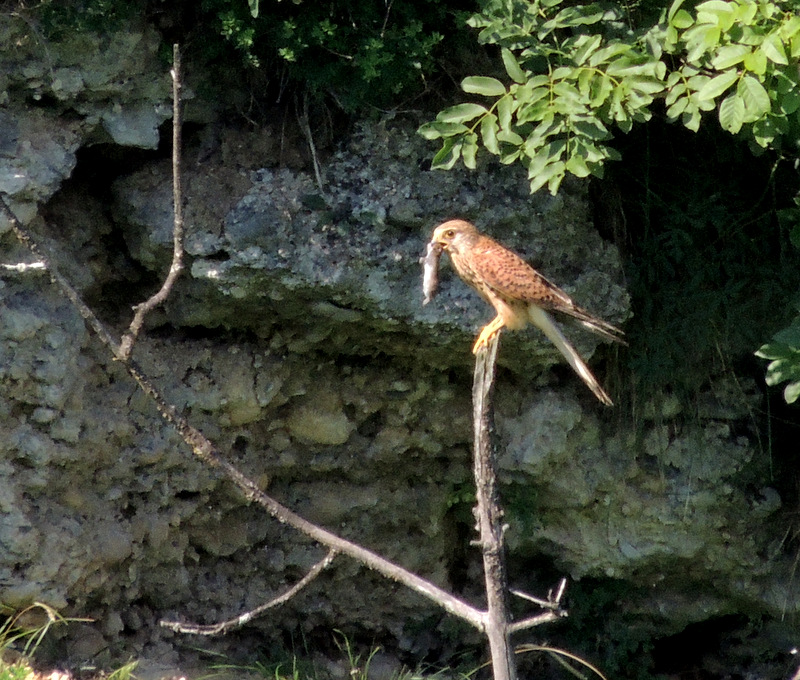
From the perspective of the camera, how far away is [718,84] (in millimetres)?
3084

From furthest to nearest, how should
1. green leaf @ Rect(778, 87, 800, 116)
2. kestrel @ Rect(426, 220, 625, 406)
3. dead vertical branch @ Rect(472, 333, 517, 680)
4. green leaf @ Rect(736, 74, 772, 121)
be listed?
kestrel @ Rect(426, 220, 625, 406)
green leaf @ Rect(778, 87, 800, 116)
green leaf @ Rect(736, 74, 772, 121)
dead vertical branch @ Rect(472, 333, 517, 680)

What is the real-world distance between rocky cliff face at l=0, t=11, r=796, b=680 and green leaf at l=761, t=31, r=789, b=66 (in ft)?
3.93

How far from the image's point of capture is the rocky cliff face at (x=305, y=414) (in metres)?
3.79

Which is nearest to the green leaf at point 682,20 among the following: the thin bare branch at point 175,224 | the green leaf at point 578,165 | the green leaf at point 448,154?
the green leaf at point 578,165

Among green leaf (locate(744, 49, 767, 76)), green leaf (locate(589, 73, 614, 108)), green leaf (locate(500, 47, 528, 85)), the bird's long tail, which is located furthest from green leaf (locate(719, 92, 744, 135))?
the bird's long tail

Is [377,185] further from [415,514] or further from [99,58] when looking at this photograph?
[415,514]

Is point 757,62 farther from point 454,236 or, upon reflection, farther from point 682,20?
point 454,236

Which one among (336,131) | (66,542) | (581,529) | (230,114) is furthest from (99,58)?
(581,529)

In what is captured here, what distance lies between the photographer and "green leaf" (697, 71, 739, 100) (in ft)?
10.1

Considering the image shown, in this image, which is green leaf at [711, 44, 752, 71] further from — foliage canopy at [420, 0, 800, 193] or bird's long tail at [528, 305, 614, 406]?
bird's long tail at [528, 305, 614, 406]

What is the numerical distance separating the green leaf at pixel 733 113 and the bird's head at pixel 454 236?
3.01 ft

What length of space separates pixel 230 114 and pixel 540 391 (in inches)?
68.4

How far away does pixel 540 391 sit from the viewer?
450 centimetres

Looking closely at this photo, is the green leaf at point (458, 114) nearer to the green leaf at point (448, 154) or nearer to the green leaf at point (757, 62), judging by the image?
the green leaf at point (448, 154)
